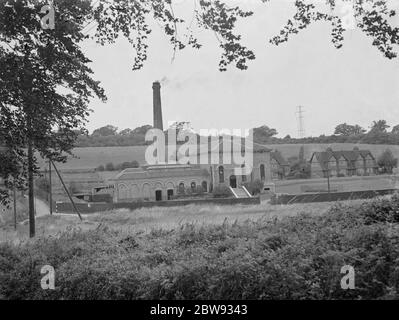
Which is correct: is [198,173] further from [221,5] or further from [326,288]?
[326,288]

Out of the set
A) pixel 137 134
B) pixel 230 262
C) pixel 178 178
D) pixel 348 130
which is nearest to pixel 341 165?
pixel 178 178

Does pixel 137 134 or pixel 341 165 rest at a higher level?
pixel 137 134

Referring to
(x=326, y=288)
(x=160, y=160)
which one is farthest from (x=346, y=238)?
(x=160, y=160)

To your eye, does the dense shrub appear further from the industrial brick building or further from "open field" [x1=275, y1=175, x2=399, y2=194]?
"open field" [x1=275, y1=175, x2=399, y2=194]

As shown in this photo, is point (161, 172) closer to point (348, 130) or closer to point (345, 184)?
point (345, 184)

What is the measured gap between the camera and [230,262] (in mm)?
5211

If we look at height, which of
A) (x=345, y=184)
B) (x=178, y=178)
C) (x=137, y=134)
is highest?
(x=137, y=134)

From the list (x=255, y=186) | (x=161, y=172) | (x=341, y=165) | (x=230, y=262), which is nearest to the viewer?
(x=230, y=262)

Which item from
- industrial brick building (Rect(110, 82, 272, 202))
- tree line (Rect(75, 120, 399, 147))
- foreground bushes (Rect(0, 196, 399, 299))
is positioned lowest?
foreground bushes (Rect(0, 196, 399, 299))

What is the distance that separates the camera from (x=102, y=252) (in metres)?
6.79

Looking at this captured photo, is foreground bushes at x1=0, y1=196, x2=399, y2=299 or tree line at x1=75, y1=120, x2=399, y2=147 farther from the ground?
tree line at x1=75, y1=120, x2=399, y2=147

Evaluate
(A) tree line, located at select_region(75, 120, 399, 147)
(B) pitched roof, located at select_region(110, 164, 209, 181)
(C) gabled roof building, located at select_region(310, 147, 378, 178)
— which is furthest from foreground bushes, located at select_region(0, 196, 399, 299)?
(C) gabled roof building, located at select_region(310, 147, 378, 178)

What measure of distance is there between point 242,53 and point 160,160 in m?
11.7

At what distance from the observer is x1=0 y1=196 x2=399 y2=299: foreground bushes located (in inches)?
187
